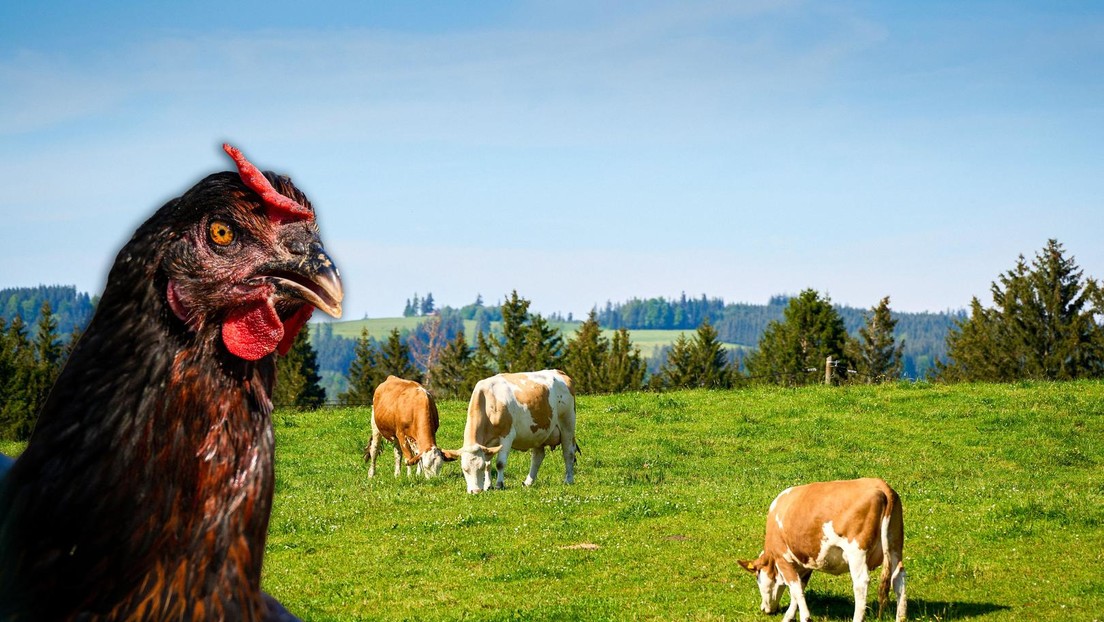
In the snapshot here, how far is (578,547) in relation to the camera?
16.5 m

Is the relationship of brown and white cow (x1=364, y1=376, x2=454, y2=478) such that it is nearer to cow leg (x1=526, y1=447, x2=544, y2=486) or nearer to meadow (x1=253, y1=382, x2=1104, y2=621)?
meadow (x1=253, y1=382, x2=1104, y2=621)

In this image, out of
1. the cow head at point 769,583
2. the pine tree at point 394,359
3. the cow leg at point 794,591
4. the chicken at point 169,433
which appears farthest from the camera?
the pine tree at point 394,359

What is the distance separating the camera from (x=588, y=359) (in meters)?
80.4

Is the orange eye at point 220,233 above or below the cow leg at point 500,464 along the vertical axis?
above

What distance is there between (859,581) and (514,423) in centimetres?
1213

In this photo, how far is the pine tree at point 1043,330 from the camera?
65.2 meters

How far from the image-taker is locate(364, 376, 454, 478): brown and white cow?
23.6 meters

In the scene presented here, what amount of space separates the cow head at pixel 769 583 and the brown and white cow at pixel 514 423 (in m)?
9.46

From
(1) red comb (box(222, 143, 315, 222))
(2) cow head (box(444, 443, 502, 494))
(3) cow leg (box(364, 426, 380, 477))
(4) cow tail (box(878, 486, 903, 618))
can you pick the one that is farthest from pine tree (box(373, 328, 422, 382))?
(1) red comb (box(222, 143, 315, 222))

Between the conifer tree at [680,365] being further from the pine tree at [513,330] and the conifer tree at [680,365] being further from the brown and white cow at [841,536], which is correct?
the brown and white cow at [841,536]

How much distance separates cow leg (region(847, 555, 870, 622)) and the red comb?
10369 mm

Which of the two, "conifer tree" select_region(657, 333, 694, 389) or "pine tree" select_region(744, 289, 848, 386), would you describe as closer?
"pine tree" select_region(744, 289, 848, 386)

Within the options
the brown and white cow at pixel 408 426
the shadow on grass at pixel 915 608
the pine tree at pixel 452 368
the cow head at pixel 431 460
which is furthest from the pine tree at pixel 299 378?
the shadow on grass at pixel 915 608

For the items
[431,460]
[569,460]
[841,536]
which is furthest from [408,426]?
[841,536]
